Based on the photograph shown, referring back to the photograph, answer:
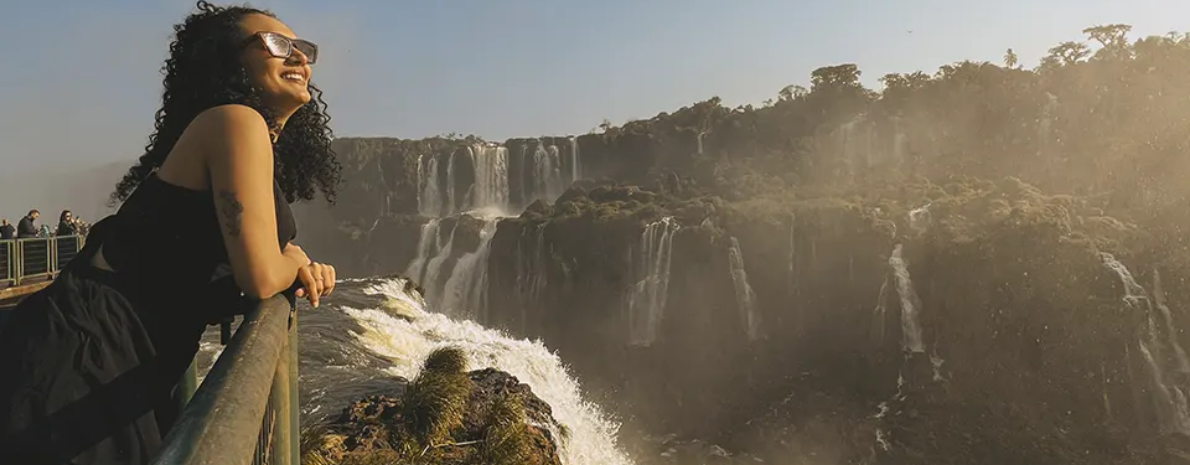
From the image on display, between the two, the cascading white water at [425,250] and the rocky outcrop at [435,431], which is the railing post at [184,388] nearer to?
the rocky outcrop at [435,431]

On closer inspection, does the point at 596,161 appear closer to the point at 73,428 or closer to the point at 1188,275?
the point at 1188,275

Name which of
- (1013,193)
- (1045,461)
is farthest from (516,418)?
(1013,193)

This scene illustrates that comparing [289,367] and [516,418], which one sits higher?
[289,367]

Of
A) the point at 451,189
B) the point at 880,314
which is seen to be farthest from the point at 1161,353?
the point at 451,189

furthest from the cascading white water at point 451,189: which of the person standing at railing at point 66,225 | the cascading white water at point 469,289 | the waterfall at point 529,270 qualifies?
the person standing at railing at point 66,225

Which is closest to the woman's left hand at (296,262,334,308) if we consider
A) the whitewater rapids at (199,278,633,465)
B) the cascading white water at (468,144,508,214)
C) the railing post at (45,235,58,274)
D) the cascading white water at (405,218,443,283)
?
the whitewater rapids at (199,278,633,465)

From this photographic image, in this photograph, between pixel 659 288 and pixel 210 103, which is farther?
pixel 659 288

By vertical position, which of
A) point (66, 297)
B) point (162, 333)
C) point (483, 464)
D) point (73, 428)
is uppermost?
point (66, 297)

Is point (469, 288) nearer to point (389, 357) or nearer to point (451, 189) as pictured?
point (451, 189)

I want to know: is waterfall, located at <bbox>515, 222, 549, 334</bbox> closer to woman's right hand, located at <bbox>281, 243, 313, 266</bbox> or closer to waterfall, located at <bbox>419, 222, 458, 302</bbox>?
waterfall, located at <bbox>419, 222, 458, 302</bbox>
